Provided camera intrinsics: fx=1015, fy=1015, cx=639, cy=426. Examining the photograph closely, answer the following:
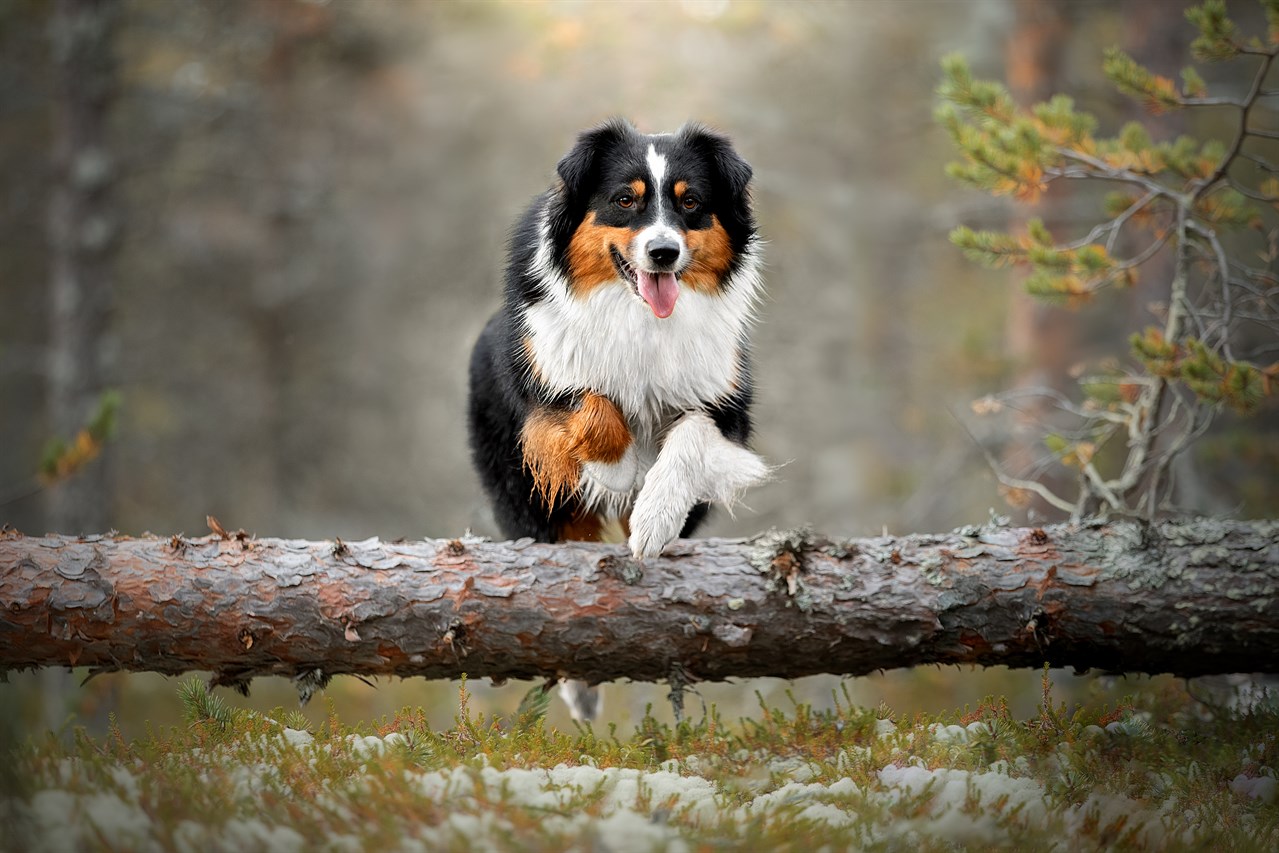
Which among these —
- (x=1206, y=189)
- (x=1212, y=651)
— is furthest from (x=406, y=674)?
(x=1206, y=189)

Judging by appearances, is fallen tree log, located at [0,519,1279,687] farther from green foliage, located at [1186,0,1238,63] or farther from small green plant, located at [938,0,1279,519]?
green foliage, located at [1186,0,1238,63]

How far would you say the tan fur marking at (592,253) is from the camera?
171 inches

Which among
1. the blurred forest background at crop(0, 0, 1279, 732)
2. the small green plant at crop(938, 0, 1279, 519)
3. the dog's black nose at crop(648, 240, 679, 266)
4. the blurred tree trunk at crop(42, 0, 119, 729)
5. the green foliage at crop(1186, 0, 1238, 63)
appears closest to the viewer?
the dog's black nose at crop(648, 240, 679, 266)

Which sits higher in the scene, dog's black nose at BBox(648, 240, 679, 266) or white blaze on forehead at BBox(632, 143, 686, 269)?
white blaze on forehead at BBox(632, 143, 686, 269)

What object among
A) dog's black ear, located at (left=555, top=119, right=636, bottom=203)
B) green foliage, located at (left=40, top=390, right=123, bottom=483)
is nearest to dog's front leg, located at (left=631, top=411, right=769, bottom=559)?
dog's black ear, located at (left=555, top=119, right=636, bottom=203)

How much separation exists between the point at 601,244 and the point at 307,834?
254cm

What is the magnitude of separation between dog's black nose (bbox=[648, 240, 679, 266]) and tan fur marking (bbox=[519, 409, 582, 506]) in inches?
35.8

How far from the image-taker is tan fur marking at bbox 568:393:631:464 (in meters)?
4.52

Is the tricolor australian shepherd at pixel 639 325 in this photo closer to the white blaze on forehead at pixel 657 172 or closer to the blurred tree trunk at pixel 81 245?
the white blaze on forehead at pixel 657 172

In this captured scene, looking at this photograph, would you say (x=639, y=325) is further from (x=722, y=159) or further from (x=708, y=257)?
(x=722, y=159)

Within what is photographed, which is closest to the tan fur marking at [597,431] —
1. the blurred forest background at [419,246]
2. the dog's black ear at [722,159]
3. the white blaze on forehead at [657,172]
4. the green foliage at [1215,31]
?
the white blaze on forehead at [657,172]

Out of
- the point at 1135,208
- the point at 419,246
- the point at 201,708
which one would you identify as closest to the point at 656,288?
the point at 201,708

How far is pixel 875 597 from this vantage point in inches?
165

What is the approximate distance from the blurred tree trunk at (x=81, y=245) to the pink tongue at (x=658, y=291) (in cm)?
741
